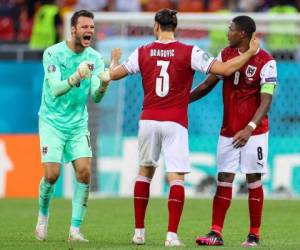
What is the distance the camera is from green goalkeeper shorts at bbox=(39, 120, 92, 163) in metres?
12.4

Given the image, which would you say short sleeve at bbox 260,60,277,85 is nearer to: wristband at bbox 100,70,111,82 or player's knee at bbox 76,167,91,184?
wristband at bbox 100,70,111,82

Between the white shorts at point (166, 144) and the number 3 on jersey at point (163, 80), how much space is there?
1.00 feet

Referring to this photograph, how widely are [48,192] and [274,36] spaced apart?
897cm

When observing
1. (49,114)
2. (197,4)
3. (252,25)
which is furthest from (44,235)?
(197,4)

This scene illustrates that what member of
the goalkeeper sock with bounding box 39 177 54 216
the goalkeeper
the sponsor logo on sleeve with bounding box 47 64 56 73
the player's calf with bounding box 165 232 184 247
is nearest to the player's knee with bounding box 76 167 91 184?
the goalkeeper

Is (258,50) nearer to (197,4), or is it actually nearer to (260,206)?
(260,206)

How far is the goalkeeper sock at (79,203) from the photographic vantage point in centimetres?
1236

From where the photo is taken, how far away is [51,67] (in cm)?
1227

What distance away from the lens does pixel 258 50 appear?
470 inches

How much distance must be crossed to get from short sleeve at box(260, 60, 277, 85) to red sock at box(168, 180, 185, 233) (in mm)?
1336

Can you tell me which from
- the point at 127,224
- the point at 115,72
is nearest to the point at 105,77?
the point at 115,72

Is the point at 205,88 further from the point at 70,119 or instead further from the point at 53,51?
the point at 53,51

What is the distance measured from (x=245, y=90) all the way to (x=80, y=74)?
5.51 ft

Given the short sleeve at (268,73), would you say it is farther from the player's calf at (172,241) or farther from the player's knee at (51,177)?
the player's knee at (51,177)
